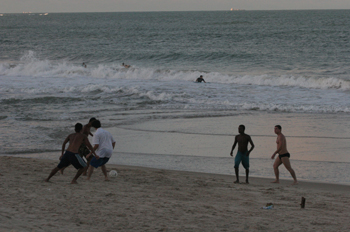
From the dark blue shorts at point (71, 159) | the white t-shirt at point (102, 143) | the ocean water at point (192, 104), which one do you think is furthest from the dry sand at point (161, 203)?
the ocean water at point (192, 104)

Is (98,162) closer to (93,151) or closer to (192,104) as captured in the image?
(93,151)

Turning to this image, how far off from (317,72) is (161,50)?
20351 mm

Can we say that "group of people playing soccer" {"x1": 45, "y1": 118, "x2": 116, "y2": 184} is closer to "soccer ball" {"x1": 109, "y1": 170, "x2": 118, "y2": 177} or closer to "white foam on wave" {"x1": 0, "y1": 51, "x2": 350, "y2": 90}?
"soccer ball" {"x1": 109, "y1": 170, "x2": 118, "y2": 177}

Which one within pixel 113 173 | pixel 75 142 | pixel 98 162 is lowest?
pixel 113 173

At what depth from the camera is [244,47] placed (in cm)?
4566

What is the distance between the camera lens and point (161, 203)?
6684 millimetres

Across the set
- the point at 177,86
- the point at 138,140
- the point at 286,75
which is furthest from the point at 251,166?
the point at 286,75

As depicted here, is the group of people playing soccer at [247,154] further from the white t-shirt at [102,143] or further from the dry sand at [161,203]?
the white t-shirt at [102,143]

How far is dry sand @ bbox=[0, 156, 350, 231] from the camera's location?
5.57 meters

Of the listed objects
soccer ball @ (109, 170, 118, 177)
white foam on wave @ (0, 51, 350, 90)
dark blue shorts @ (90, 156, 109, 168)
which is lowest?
soccer ball @ (109, 170, 118, 177)

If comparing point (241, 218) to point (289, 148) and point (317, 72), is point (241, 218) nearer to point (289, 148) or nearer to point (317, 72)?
point (289, 148)

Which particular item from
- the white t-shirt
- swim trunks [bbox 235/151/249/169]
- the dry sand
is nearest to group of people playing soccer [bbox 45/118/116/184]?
the white t-shirt

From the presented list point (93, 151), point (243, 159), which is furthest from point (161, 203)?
point (243, 159)

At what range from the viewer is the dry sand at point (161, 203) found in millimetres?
5570
